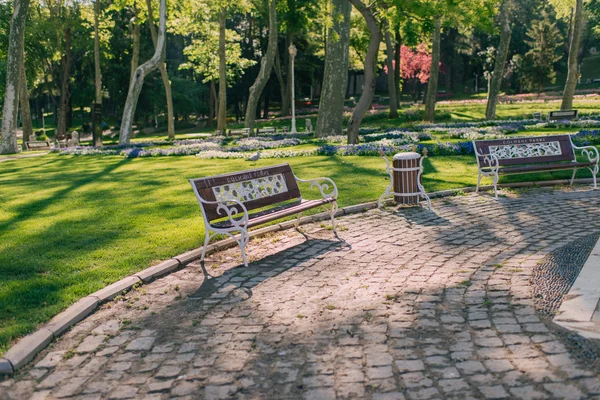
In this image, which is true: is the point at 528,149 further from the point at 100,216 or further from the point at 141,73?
the point at 141,73

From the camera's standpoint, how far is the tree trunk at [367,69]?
16625 mm

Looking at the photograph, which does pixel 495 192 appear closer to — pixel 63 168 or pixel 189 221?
pixel 189 221

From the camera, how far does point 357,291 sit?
Answer: 19.2ft

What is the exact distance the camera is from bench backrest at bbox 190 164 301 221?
7418 mm

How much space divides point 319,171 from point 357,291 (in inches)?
327

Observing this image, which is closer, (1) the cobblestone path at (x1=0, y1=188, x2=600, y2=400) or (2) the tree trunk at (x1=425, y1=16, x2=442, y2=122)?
(1) the cobblestone path at (x1=0, y1=188, x2=600, y2=400)

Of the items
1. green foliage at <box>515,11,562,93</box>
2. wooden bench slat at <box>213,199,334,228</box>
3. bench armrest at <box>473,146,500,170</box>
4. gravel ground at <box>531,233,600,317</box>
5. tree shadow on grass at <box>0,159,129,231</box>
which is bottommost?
gravel ground at <box>531,233,600,317</box>

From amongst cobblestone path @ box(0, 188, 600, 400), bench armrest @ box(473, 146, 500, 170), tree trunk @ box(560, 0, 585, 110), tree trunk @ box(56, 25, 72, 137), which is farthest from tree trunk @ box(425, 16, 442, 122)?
tree trunk @ box(56, 25, 72, 137)

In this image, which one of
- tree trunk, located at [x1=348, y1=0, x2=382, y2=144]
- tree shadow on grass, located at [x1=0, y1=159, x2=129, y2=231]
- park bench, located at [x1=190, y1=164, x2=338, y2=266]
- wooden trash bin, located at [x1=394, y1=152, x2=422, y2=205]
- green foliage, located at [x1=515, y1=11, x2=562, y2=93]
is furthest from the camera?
green foliage, located at [x1=515, y1=11, x2=562, y2=93]

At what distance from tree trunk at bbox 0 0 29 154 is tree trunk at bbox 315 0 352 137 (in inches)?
518

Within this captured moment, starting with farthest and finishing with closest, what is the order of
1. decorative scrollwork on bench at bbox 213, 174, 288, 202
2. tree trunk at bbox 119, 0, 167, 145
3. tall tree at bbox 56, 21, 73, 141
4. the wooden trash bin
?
tall tree at bbox 56, 21, 73, 141, tree trunk at bbox 119, 0, 167, 145, the wooden trash bin, decorative scrollwork on bench at bbox 213, 174, 288, 202

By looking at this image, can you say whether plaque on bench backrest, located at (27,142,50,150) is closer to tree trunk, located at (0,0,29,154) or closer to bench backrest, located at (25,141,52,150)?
bench backrest, located at (25,141,52,150)

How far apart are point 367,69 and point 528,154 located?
659cm

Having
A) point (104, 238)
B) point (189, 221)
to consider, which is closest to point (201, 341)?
point (104, 238)
